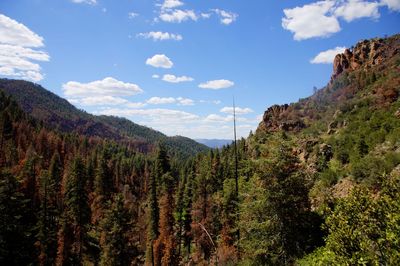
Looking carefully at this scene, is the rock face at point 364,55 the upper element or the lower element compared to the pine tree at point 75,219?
upper

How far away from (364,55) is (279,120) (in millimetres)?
33870

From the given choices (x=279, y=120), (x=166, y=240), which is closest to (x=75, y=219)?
(x=166, y=240)

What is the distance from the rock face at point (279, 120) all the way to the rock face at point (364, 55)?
75.1 ft

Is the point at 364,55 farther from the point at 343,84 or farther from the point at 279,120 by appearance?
the point at 279,120

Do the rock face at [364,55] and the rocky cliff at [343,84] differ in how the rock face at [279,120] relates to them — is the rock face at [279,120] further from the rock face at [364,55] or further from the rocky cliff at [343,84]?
the rock face at [364,55]

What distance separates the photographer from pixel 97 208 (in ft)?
216

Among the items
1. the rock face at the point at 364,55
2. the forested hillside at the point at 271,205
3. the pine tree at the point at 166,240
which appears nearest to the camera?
the forested hillside at the point at 271,205

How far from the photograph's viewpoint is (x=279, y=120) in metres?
91.6

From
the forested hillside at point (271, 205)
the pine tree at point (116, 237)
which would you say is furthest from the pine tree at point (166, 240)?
the pine tree at point (116, 237)

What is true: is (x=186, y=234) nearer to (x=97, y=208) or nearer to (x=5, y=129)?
(x=97, y=208)

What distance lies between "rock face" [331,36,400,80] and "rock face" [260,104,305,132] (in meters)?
22.9

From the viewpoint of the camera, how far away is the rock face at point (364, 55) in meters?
84.6

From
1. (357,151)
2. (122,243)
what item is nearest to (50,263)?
(122,243)

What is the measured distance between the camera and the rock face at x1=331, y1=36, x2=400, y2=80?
8456cm
